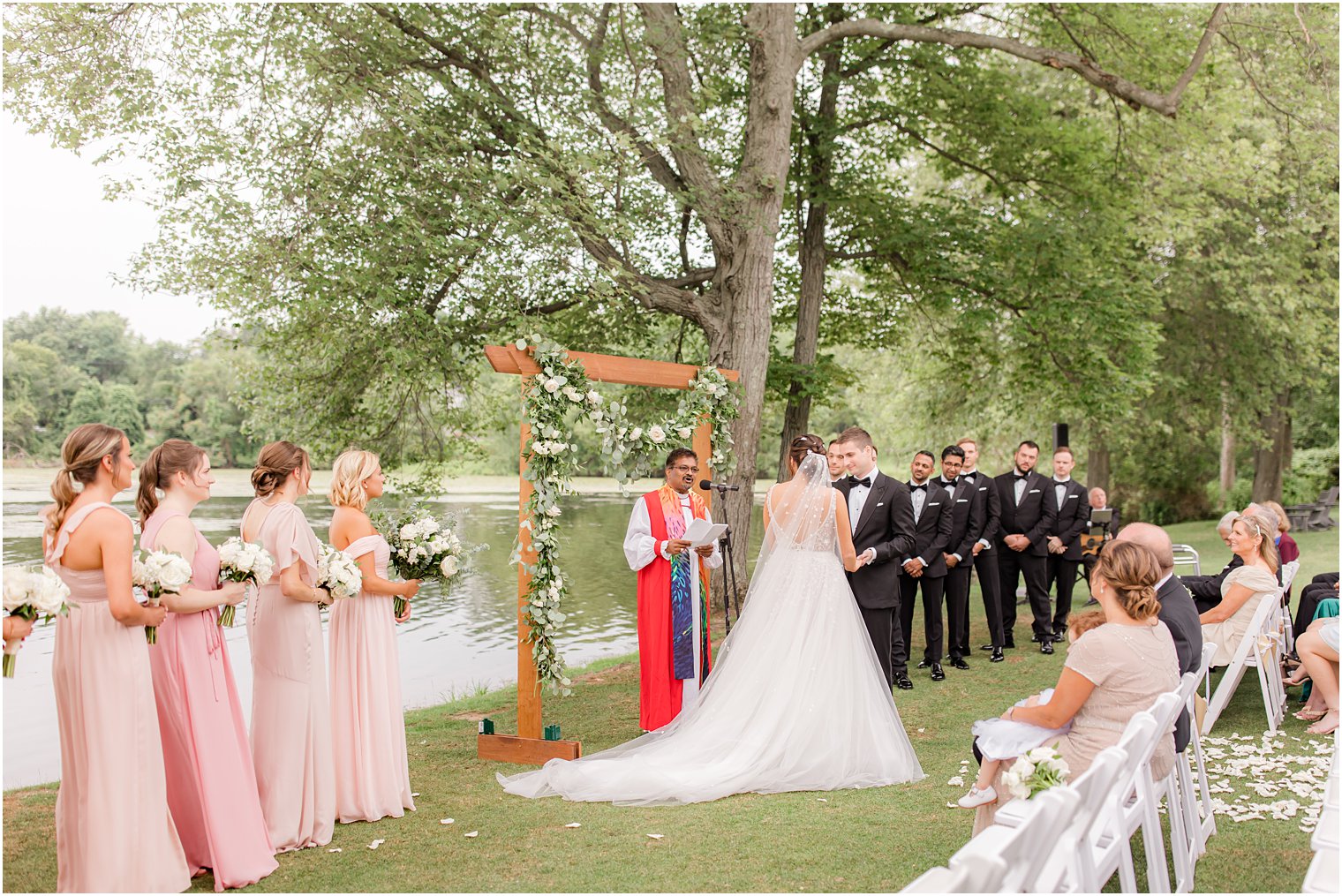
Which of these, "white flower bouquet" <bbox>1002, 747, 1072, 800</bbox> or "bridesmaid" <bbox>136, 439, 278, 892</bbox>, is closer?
"white flower bouquet" <bbox>1002, 747, 1072, 800</bbox>

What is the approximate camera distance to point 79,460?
3912 mm

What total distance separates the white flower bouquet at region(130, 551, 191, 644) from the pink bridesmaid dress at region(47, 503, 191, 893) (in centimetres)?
13

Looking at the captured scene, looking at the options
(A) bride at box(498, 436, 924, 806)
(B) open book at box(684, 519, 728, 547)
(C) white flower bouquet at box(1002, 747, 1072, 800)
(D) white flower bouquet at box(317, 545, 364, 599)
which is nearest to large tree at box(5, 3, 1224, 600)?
(B) open book at box(684, 519, 728, 547)

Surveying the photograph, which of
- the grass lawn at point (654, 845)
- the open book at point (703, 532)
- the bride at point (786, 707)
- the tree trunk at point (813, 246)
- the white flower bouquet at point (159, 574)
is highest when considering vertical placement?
the tree trunk at point (813, 246)

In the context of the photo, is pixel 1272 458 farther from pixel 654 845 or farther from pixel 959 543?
pixel 654 845

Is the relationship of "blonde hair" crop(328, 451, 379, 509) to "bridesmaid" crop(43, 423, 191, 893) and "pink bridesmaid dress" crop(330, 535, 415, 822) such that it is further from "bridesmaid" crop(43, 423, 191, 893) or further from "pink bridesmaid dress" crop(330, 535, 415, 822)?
"bridesmaid" crop(43, 423, 191, 893)

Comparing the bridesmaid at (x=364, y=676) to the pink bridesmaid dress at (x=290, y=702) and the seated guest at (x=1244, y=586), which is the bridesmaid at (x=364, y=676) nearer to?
the pink bridesmaid dress at (x=290, y=702)

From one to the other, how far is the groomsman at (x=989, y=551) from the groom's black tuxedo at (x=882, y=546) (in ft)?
6.06

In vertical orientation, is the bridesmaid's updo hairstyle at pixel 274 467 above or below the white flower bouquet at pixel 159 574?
above

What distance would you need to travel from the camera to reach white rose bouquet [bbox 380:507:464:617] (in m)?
5.56

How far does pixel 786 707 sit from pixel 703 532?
3.82 ft

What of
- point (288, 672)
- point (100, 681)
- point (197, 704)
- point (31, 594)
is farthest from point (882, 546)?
point (31, 594)

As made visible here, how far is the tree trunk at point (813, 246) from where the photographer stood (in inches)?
548

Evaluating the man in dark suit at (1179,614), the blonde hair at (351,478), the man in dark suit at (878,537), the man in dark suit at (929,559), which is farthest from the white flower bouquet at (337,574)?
the man in dark suit at (929,559)
